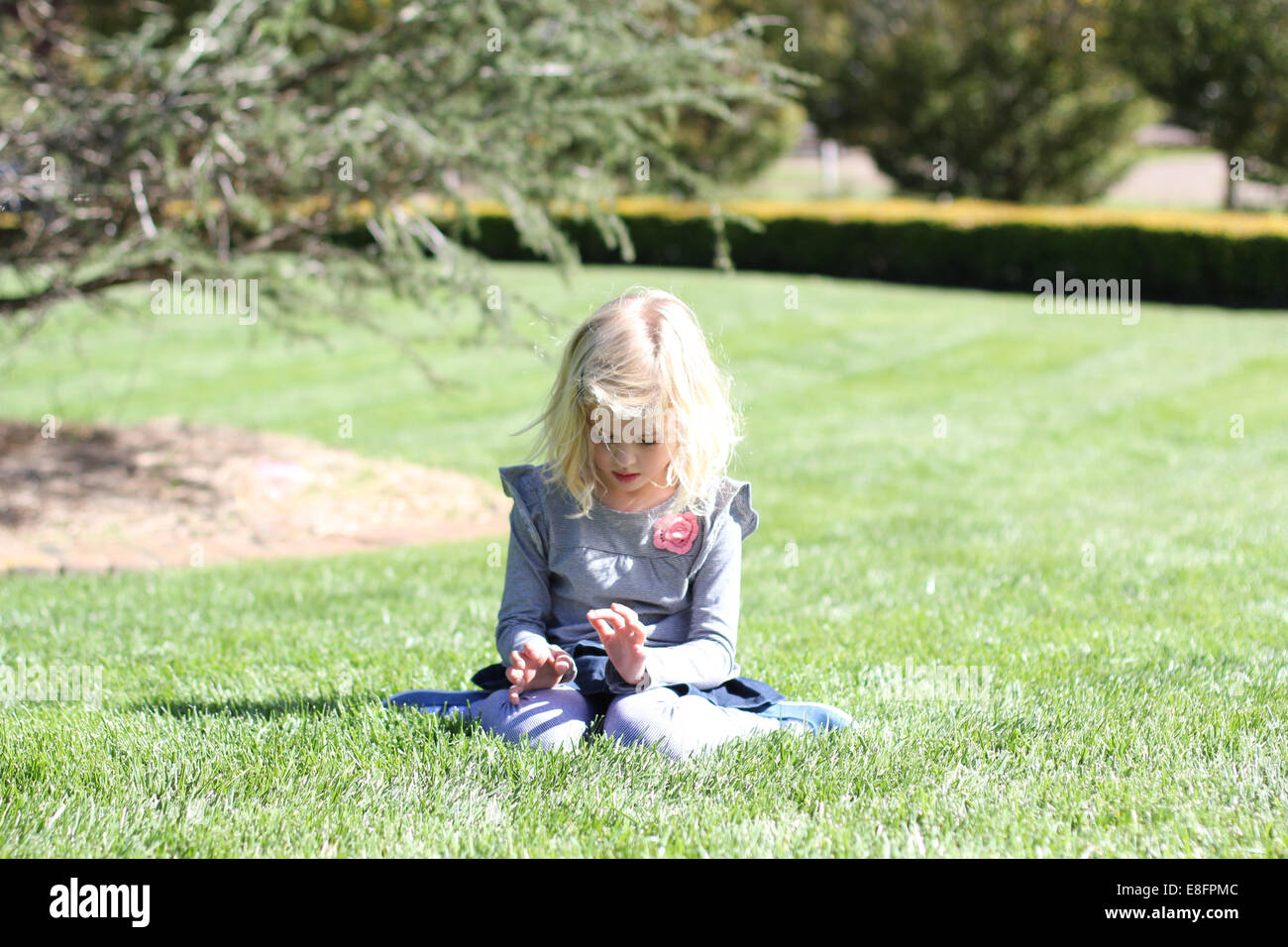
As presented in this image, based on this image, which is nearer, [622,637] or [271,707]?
[622,637]

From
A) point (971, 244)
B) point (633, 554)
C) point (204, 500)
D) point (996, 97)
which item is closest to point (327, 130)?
point (204, 500)

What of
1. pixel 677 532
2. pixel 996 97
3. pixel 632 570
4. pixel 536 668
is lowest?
pixel 536 668

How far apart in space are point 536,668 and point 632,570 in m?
0.42

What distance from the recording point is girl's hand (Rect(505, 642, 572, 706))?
3.04m

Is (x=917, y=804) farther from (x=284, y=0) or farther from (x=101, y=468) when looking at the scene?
(x=101, y=468)

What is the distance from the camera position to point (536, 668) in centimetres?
308

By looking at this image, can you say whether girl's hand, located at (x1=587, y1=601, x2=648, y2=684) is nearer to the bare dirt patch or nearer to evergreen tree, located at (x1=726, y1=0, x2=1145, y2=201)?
the bare dirt patch

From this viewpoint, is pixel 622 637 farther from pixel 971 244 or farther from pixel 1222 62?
Answer: pixel 1222 62

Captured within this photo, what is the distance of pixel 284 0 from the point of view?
6922mm

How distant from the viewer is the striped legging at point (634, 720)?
3.18m

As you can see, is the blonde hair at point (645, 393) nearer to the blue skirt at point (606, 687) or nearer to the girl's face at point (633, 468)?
the girl's face at point (633, 468)

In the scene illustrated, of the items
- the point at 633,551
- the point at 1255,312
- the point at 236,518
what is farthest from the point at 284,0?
the point at 1255,312

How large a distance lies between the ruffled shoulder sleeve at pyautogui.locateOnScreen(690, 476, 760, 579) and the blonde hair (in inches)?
1.7

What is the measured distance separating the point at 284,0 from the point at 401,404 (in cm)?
487
